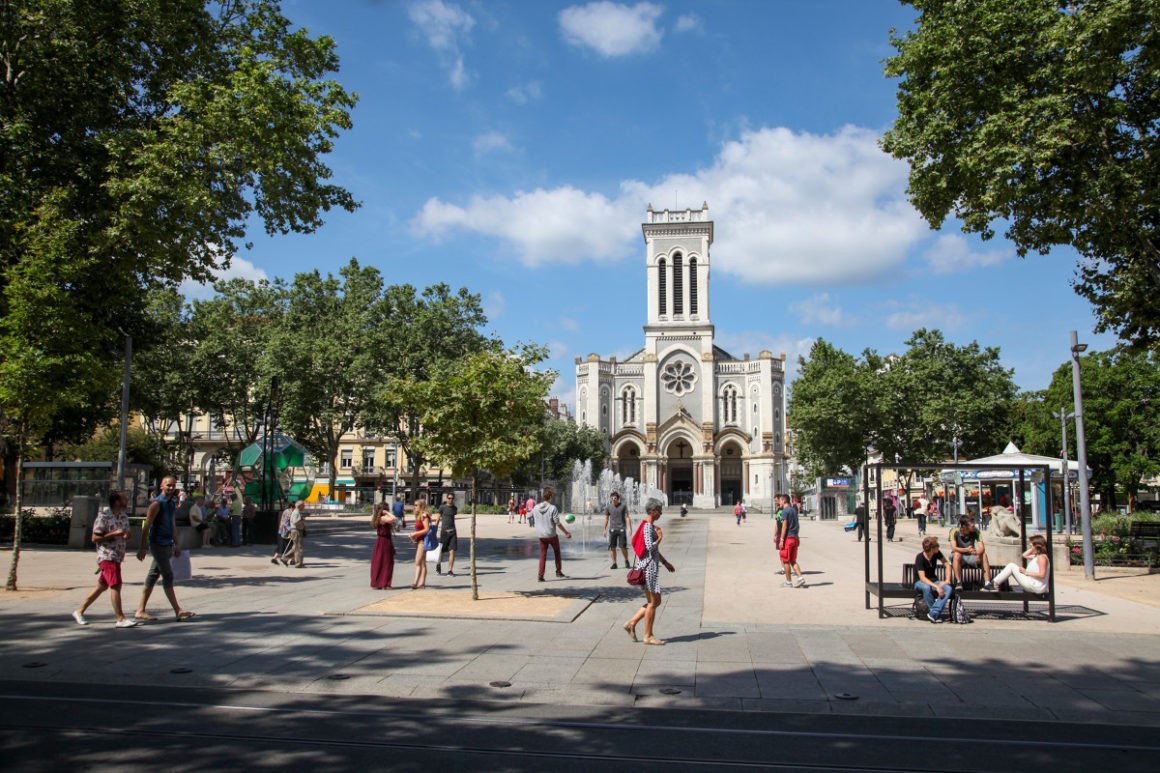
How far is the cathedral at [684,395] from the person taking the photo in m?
77.9

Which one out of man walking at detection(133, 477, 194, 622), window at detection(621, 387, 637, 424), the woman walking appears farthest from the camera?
window at detection(621, 387, 637, 424)

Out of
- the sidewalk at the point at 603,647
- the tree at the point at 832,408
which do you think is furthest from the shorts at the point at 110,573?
the tree at the point at 832,408

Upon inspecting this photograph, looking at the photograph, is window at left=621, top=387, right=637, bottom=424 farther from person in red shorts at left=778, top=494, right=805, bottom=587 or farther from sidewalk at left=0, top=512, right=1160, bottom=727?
sidewalk at left=0, top=512, right=1160, bottom=727

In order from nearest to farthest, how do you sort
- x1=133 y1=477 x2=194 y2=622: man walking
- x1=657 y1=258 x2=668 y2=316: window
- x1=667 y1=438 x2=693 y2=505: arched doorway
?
x1=133 y1=477 x2=194 y2=622: man walking
x1=667 y1=438 x2=693 y2=505: arched doorway
x1=657 y1=258 x2=668 y2=316: window

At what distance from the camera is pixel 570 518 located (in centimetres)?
2027

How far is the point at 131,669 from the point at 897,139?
1512 centimetres

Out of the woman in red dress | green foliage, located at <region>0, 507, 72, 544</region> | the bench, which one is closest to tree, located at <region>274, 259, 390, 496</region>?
green foliage, located at <region>0, 507, 72, 544</region>

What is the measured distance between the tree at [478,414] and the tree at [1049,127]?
27.7ft

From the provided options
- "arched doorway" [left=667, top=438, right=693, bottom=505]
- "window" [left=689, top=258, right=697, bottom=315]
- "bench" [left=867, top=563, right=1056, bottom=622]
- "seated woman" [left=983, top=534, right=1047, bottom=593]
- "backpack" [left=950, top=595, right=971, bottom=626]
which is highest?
"window" [left=689, top=258, right=697, bottom=315]

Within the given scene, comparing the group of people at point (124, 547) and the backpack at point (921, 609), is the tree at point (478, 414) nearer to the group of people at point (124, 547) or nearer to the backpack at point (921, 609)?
the group of people at point (124, 547)

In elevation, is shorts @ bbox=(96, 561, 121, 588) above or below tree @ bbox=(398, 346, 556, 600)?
below

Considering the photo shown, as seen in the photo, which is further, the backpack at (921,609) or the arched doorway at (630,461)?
the arched doorway at (630,461)

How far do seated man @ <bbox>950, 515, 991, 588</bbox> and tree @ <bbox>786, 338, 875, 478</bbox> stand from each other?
133ft

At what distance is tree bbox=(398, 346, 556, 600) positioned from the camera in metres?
12.6
